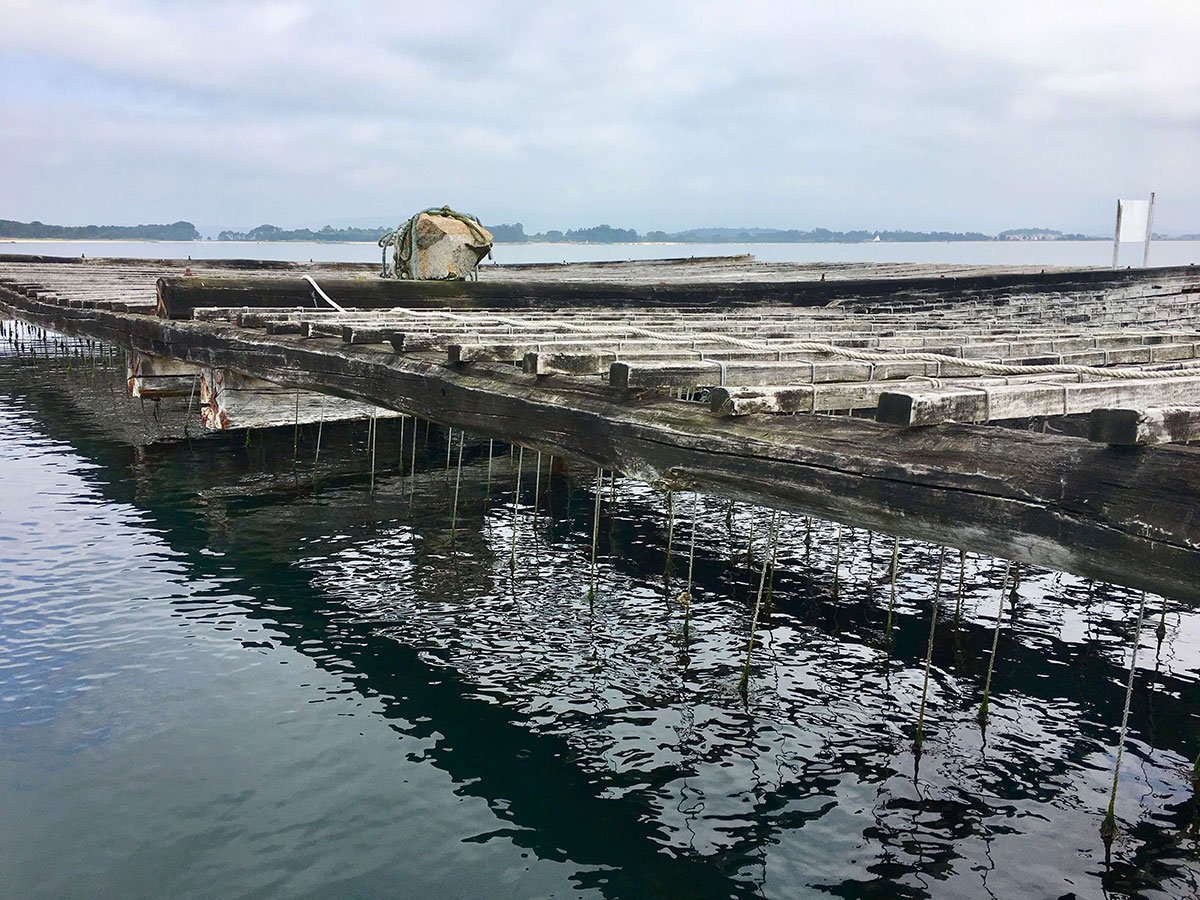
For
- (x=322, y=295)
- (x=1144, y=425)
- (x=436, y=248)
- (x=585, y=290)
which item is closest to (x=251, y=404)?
(x=322, y=295)

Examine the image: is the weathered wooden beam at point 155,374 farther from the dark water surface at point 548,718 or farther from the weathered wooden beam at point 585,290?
the dark water surface at point 548,718

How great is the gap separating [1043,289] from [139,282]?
2313 cm

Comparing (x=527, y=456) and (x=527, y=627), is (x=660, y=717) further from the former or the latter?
(x=527, y=456)

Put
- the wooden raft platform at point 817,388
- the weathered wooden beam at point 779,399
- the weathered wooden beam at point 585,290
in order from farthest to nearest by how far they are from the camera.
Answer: the weathered wooden beam at point 585,290
the weathered wooden beam at point 779,399
the wooden raft platform at point 817,388

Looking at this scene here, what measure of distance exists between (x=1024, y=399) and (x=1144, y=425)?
1462mm

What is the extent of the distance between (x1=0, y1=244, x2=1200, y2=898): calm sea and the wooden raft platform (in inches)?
87.9

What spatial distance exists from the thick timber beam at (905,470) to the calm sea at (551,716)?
2.30m

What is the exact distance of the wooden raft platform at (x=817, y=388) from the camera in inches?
186

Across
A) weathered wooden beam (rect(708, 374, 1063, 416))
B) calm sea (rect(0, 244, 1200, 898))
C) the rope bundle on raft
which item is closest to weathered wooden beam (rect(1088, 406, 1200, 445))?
weathered wooden beam (rect(708, 374, 1063, 416))

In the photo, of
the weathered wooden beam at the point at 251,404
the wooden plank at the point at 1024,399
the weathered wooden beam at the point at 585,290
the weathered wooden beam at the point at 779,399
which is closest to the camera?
the wooden plank at the point at 1024,399

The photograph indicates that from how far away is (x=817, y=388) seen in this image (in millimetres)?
6688

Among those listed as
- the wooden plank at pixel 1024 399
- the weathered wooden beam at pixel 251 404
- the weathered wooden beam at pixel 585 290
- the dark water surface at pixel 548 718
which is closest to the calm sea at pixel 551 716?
the dark water surface at pixel 548 718

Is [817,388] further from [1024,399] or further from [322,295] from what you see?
[322,295]

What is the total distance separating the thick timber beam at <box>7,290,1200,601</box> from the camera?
4.53 m
